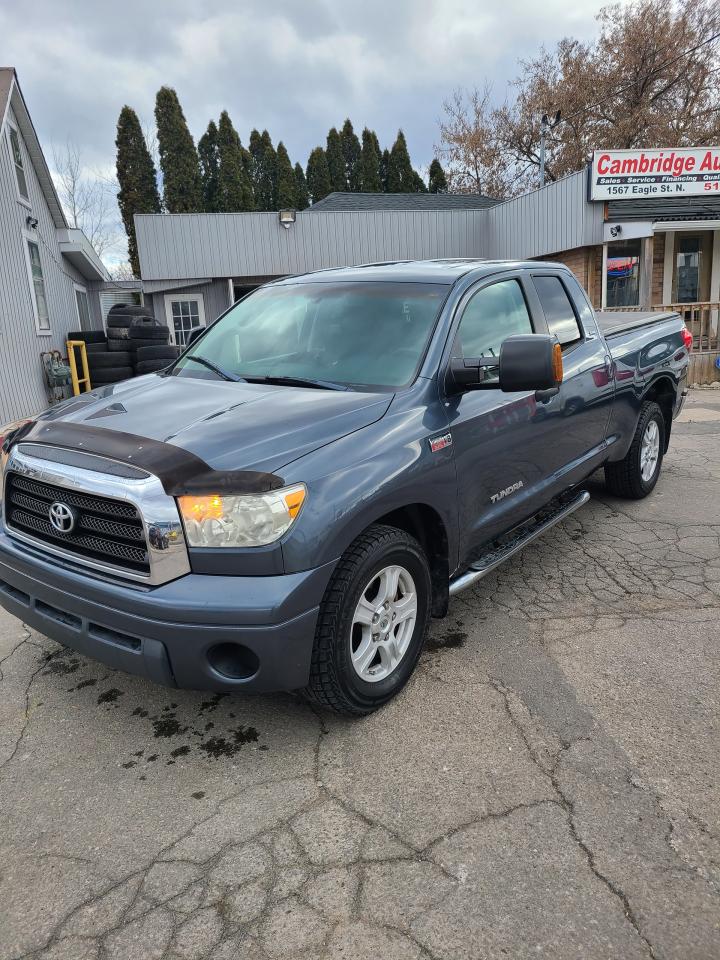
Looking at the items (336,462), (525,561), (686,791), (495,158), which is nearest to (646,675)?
(686,791)

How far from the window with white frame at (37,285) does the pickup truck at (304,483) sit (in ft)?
37.0

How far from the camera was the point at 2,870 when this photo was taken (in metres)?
2.15

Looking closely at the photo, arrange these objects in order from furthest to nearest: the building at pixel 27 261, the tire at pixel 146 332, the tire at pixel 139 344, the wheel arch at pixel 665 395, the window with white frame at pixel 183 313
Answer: the window with white frame at pixel 183 313
the tire at pixel 139 344
the tire at pixel 146 332
the building at pixel 27 261
the wheel arch at pixel 665 395

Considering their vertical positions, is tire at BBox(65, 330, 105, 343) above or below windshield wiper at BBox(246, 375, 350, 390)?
above

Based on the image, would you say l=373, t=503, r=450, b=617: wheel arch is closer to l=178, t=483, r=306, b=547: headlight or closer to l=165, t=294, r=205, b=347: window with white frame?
l=178, t=483, r=306, b=547: headlight

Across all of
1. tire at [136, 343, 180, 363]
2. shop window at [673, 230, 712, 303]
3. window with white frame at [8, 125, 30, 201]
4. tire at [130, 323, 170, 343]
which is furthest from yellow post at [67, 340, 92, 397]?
shop window at [673, 230, 712, 303]

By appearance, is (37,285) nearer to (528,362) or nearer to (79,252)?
(79,252)

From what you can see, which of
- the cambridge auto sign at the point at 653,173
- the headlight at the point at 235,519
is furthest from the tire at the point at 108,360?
the headlight at the point at 235,519

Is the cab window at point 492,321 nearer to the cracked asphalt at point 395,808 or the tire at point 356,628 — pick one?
the tire at point 356,628

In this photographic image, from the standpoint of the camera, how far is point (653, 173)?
50.1ft

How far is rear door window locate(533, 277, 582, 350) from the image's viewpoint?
4270 millimetres

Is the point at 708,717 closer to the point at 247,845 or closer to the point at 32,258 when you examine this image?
the point at 247,845

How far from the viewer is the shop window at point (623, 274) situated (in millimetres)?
16438

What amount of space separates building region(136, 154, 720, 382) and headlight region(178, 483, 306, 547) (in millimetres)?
13546
